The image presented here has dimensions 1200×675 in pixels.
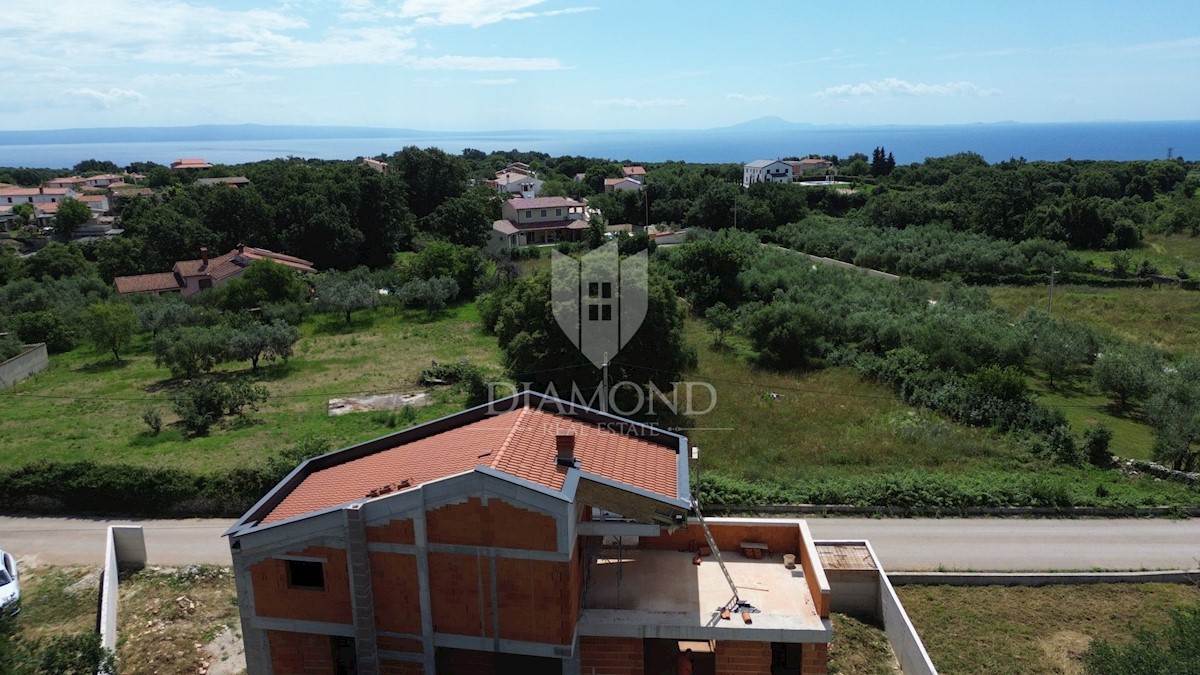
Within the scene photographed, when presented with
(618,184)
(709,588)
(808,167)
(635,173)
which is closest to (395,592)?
(709,588)

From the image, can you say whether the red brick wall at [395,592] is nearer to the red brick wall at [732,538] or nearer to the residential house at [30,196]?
the red brick wall at [732,538]

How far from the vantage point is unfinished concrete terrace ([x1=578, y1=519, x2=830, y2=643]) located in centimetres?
992

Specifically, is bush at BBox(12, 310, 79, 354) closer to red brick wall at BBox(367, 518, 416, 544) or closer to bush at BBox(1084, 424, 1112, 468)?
red brick wall at BBox(367, 518, 416, 544)

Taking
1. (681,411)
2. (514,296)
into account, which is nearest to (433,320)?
(514,296)

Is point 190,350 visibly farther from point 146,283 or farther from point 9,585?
point 146,283

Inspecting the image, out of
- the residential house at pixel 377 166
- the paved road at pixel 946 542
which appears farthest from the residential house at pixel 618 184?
the paved road at pixel 946 542

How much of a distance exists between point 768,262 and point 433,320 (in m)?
18.3

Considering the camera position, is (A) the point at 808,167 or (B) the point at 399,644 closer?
(B) the point at 399,644

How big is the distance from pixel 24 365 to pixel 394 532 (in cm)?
2776

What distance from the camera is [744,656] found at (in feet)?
33.3

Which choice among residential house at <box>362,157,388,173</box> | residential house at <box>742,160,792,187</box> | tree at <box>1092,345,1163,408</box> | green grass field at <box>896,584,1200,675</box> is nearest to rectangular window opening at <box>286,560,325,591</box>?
green grass field at <box>896,584,1200,675</box>

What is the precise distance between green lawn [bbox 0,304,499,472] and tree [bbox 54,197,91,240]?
4169cm

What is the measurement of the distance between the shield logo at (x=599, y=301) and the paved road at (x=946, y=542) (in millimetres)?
8137

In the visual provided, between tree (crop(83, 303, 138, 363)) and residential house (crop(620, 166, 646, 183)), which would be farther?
residential house (crop(620, 166, 646, 183))
